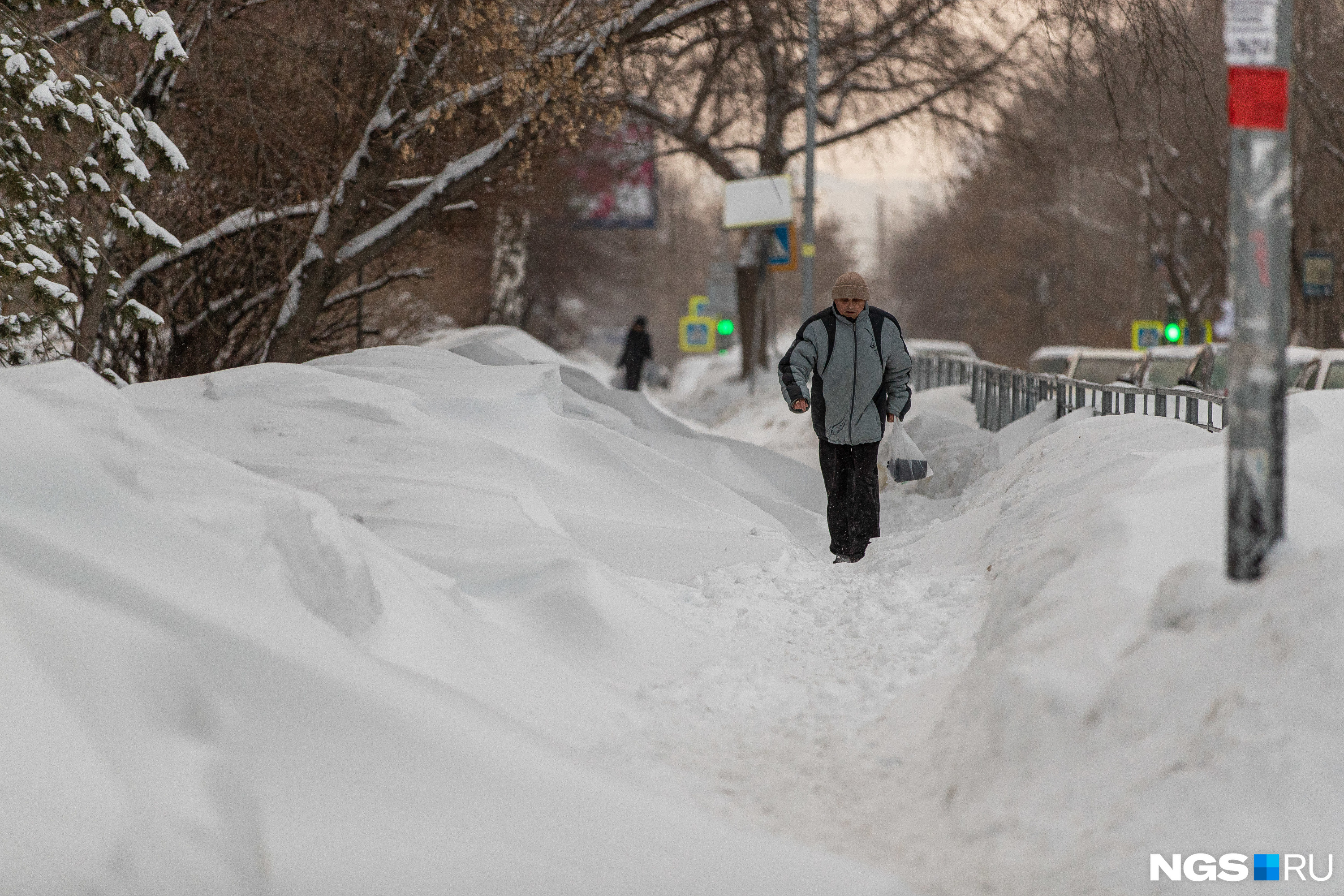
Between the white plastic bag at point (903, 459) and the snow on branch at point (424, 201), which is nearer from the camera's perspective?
the white plastic bag at point (903, 459)

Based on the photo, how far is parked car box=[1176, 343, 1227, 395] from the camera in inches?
615

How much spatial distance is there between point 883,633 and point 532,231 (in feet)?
83.6

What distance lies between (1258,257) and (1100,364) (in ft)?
61.6

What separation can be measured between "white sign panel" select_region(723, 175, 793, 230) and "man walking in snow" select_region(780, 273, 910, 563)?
38.0 ft

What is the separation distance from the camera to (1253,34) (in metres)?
3.91

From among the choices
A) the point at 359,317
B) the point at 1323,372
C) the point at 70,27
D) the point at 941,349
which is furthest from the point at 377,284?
the point at 941,349

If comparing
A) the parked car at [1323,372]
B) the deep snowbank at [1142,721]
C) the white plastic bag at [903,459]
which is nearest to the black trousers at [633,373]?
the parked car at [1323,372]

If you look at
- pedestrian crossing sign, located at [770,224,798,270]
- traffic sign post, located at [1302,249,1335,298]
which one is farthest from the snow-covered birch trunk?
traffic sign post, located at [1302,249,1335,298]

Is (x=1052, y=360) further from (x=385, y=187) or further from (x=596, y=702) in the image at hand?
→ (x=596, y=702)

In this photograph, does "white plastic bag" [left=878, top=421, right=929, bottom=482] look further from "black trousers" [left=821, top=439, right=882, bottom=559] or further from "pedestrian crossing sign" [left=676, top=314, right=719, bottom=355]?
"pedestrian crossing sign" [left=676, top=314, right=719, bottom=355]

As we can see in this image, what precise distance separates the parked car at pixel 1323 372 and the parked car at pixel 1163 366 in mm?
3666

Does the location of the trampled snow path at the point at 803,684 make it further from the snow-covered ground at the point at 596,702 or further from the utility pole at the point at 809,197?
the utility pole at the point at 809,197

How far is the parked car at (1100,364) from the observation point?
21.3m

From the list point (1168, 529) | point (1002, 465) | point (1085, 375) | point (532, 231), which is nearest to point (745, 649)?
point (1168, 529)
